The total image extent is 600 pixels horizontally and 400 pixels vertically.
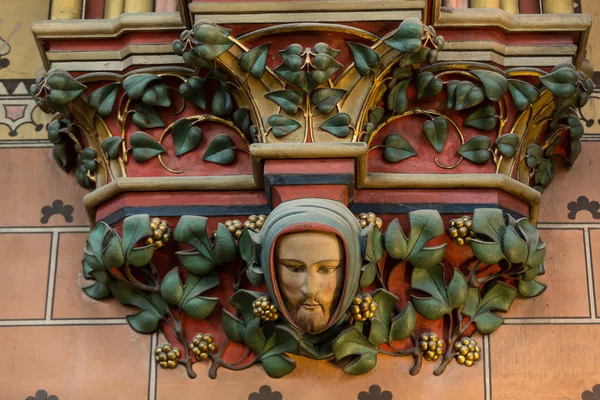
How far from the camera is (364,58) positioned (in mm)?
2549

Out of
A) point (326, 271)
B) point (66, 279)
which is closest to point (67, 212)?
point (66, 279)

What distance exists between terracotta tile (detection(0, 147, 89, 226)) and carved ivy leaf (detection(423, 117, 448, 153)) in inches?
30.0

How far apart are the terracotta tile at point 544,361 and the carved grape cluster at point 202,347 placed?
1.89 ft

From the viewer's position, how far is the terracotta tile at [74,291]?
2.75m

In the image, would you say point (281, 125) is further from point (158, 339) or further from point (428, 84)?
point (158, 339)

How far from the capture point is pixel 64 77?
2.68 metres

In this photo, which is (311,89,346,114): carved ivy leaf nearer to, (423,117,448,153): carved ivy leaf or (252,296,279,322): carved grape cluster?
(423,117,448,153): carved ivy leaf

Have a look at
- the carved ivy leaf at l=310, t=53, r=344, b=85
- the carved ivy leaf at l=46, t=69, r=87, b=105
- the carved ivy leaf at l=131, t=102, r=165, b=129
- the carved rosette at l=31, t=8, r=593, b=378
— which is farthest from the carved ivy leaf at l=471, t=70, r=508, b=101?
the carved ivy leaf at l=46, t=69, r=87, b=105

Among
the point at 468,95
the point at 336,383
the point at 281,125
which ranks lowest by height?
the point at 336,383

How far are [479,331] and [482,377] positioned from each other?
0.09m

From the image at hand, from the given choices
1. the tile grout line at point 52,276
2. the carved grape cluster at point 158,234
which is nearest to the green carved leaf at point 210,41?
the carved grape cluster at point 158,234

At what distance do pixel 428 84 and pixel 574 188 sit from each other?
43cm

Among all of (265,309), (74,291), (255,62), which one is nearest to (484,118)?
(255,62)

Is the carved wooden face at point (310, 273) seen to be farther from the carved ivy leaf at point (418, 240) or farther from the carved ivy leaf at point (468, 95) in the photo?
the carved ivy leaf at point (468, 95)
